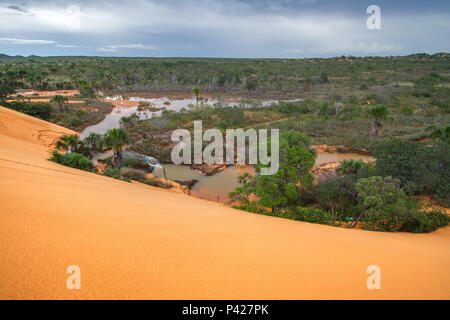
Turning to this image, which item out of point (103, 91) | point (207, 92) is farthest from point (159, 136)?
point (103, 91)

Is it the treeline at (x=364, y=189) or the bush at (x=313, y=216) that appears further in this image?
the bush at (x=313, y=216)

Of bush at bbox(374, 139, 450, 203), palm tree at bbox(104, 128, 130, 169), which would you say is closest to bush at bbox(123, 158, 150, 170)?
palm tree at bbox(104, 128, 130, 169)

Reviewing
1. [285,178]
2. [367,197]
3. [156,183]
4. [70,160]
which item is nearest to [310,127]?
[285,178]

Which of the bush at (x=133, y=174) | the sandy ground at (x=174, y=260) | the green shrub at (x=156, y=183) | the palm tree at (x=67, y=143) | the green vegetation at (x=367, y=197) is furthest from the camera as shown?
the bush at (x=133, y=174)

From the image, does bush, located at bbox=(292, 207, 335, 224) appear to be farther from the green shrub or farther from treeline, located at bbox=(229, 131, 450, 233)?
Answer: the green shrub

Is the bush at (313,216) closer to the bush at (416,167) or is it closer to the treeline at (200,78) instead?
the bush at (416,167)

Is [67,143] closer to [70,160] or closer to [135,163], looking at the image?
[135,163]

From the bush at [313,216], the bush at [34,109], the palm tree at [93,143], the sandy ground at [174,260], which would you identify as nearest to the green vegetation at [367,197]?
the bush at [313,216]
